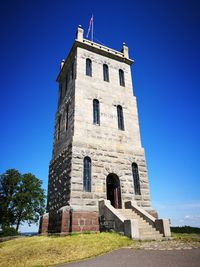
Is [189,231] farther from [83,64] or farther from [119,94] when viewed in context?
[83,64]

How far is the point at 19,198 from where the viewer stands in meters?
32.6

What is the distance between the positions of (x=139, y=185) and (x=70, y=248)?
9333 millimetres

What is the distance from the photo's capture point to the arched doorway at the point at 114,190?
15642 millimetres

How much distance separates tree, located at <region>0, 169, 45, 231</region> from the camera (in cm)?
3182

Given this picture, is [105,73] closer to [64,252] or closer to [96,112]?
[96,112]

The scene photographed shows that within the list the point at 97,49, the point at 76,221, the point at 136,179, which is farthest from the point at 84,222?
the point at 97,49

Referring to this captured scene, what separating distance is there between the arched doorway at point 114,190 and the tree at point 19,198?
67.9 feet

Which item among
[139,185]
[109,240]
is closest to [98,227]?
[109,240]

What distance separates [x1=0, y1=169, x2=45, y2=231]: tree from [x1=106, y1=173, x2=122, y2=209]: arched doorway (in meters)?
20.7

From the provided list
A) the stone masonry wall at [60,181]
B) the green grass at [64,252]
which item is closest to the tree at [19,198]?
the stone masonry wall at [60,181]

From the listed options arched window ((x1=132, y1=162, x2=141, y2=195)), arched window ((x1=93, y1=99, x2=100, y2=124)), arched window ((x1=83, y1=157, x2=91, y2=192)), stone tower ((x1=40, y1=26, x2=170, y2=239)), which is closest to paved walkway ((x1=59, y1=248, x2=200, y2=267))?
stone tower ((x1=40, y1=26, x2=170, y2=239))

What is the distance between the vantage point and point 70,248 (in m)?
8.46

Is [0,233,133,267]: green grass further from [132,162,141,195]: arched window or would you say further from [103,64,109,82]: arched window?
[103,64,109,82]: arched window

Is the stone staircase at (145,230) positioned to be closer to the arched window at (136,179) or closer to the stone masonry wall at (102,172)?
the stone masonry wall at (102,172)
